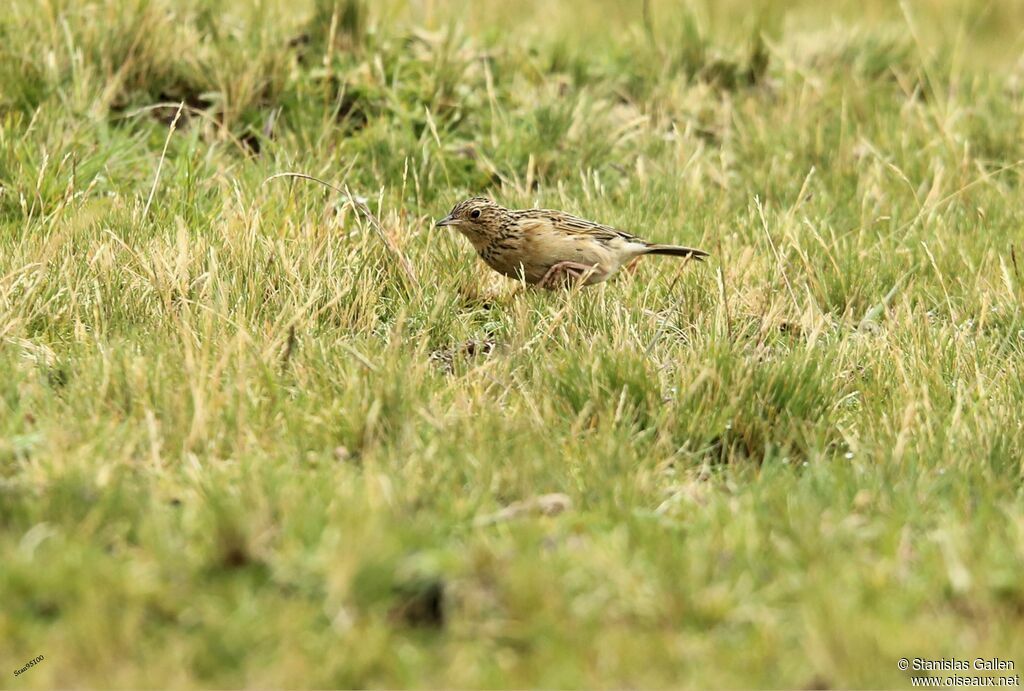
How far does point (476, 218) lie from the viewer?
605cm

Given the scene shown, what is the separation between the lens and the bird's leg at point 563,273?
5.88 meters

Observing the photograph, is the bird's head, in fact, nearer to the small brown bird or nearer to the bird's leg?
the small brown bird

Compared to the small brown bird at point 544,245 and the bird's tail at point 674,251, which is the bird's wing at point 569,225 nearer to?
the small brown bird at point 544,245

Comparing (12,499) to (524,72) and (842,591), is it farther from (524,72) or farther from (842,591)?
(524,72)

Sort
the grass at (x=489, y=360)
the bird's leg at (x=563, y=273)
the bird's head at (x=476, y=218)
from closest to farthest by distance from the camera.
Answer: the grass at (x=489, y=360), the bird's leg at (x=563, y=273), the bird's head at (x=476, y=218)

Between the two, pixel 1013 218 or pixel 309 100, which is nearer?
pixel 1013 218

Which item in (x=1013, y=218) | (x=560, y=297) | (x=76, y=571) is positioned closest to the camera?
(x=76, y=571)

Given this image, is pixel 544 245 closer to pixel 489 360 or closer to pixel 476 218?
pixel 476 218

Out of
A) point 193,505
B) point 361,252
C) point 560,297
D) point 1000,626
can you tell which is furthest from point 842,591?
point 361,252

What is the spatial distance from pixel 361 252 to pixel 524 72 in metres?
2.70

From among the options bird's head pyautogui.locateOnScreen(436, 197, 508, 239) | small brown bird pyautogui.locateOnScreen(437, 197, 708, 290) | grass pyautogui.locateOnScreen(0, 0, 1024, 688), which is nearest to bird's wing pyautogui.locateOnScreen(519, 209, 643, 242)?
small brown bird pyautogui.locateOnScreen(437, 197, 708, 290)

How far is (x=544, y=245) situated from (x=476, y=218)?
1.04 feet

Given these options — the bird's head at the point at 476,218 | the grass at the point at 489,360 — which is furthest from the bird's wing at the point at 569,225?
the grass at the point at 489,360

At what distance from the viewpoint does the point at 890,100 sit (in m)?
8.36
